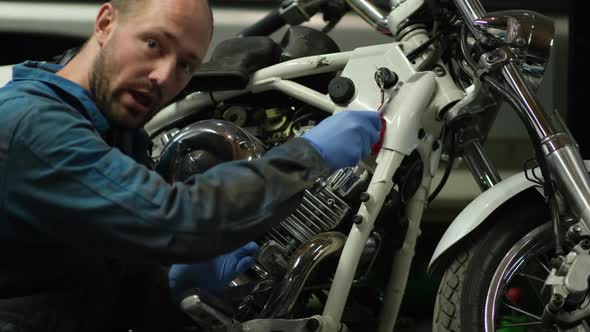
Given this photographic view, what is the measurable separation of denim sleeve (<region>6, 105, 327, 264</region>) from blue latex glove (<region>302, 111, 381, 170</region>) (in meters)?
0.13

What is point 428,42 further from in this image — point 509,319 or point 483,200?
point 509,319

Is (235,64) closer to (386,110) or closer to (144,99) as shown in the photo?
(386,110)

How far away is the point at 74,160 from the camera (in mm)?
1013

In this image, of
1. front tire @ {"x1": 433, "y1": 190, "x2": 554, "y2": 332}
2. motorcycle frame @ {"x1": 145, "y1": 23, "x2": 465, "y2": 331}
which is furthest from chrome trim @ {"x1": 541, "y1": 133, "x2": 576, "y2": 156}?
motorcycle frame @ {"x1": 145, "y1": 23, "x2": 465, "y2": 331}

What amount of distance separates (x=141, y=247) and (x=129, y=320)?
1.24 ft

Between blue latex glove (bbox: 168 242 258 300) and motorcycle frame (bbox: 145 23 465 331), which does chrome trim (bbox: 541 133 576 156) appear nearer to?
motorcycle frame (bbox: 145 23 465 331)

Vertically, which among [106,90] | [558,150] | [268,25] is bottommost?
[106,90]

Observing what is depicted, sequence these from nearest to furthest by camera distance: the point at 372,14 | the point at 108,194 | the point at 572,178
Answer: the point at 108,194, the point at 572,178, the point at 372,14

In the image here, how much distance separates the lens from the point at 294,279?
58.7 inches

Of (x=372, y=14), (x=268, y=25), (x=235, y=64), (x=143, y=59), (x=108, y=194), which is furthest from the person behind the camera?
(x=268, y=25)

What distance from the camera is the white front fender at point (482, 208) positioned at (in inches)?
A: 59.6

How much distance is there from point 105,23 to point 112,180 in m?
0.31

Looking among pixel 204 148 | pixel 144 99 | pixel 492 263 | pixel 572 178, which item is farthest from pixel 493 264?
pixel 144 99

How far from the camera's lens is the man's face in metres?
1.17
